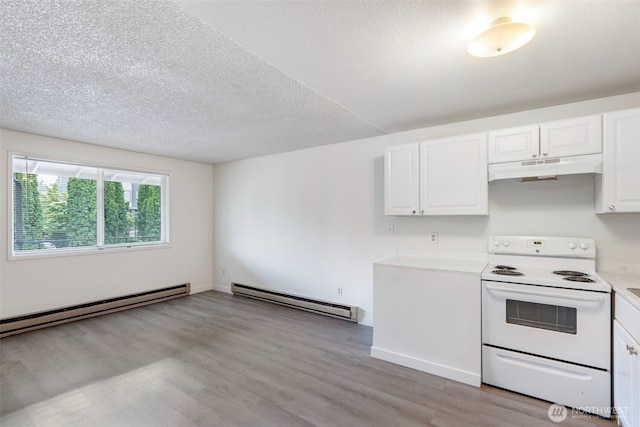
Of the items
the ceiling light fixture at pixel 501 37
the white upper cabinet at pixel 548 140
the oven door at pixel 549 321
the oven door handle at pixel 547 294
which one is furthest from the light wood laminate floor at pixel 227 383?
the ceiling light fixture at pixel 501 37

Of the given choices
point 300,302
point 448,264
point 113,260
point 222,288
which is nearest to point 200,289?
point 222,288

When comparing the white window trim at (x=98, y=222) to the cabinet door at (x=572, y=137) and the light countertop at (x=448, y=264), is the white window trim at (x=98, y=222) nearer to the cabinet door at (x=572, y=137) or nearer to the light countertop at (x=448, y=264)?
the light countertop at (x=448, y=264)

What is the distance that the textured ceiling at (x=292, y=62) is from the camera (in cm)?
147

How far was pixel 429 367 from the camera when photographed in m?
2.55

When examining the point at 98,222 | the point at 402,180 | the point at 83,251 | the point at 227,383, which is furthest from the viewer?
the point at 98,222

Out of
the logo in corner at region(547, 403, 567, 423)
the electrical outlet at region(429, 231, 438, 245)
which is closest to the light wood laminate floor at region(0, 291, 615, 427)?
the logo in corner at region(547, 403, 567, 423)

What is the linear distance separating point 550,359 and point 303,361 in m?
2.00

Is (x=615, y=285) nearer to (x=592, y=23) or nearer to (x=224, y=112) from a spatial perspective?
(x=592, y=23)

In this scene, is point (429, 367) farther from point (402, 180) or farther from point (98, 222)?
point (98, 222)

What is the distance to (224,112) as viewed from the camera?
2857 mm

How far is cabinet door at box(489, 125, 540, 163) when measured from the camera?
241 centimetres

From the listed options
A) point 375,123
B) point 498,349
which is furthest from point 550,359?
point 375,123

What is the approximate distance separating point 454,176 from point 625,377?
5.90ft

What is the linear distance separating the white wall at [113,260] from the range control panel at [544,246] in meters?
4.76
